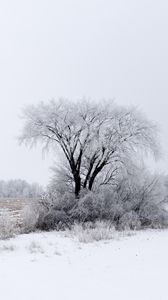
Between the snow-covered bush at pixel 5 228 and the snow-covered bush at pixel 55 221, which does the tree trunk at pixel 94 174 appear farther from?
the snow-covered bush at pixel 5 228

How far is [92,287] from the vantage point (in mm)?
7559

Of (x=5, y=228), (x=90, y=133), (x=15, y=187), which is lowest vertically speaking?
(x=5, y=228)

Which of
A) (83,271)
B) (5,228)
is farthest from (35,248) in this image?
(5,228)

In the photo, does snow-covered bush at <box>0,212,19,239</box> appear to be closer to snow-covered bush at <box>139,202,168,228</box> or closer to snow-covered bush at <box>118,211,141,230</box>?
snow-covered bush at <box>118,211,141,230</box>

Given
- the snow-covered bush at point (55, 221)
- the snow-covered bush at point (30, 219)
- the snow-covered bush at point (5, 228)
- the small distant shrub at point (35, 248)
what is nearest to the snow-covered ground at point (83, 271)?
the small distant shrub at point (35, 248)

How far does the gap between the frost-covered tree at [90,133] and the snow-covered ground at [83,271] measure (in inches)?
482

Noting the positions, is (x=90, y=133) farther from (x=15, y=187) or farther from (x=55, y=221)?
(x=15, y=187)

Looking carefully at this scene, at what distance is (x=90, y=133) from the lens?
25.6 meters

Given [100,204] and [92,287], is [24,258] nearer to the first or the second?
[92,287]

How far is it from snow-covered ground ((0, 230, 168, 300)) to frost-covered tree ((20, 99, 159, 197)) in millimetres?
12237

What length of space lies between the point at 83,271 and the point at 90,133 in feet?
55.5

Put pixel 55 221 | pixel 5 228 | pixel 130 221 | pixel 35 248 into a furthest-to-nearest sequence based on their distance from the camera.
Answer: pixel 130 221, pixel 55 221, pixel 5 228, pixel 35 248

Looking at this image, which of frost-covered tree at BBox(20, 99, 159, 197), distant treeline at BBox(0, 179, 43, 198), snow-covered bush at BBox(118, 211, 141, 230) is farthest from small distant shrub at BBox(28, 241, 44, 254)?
distant treeline at BBox(0, 179, 43, 198)

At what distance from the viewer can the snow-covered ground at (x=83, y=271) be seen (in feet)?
23.4
